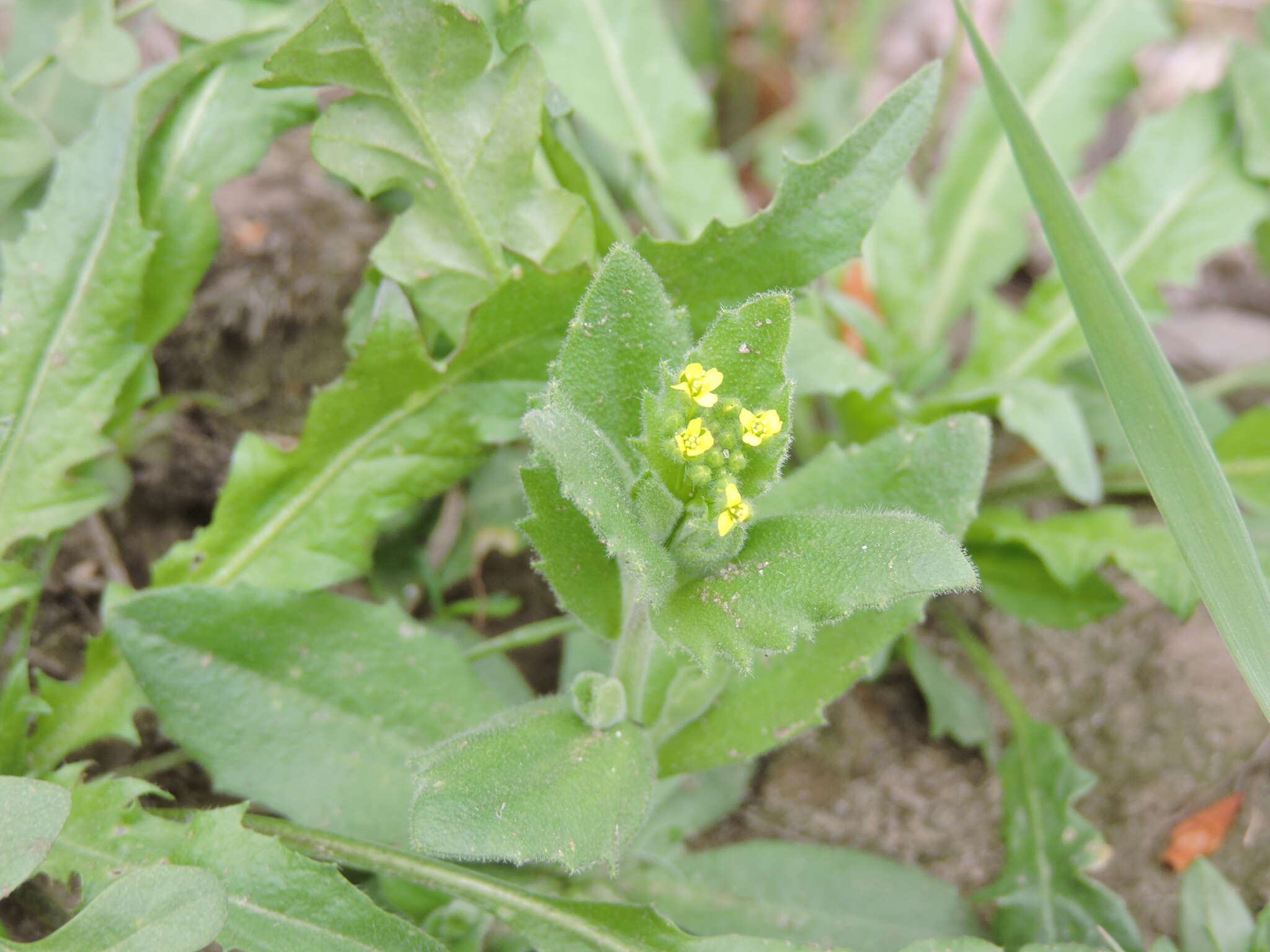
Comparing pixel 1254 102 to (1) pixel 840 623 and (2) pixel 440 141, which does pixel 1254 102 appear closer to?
(1) pixel 840 623

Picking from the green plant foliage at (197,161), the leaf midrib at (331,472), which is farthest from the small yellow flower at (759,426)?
the green plant foliage at (197,161)

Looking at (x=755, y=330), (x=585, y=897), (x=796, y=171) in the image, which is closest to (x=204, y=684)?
(x=585, y=897)

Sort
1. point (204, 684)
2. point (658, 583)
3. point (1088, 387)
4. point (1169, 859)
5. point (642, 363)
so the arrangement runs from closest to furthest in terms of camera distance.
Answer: point (658, 583) < point (642, 363) < point (204, 684) < point (1169, 859) < point (1088, 387)

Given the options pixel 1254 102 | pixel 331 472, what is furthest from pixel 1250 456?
pixel 331 472

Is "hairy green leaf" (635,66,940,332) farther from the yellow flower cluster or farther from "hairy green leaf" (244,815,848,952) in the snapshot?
"hairy green leaf" (244,815,848,952)

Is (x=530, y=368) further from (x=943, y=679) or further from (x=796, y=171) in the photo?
(x=943, y=679)

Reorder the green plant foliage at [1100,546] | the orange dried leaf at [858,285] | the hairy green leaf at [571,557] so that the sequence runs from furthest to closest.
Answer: the orange dried leaf at [858,285] → the green plant foliage at [1100,546] → the hairy green leaf at [571,557]

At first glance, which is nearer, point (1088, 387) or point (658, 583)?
point (658, 583)

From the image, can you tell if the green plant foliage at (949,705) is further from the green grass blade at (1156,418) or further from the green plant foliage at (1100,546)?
the green grass blade at (1156,418)
